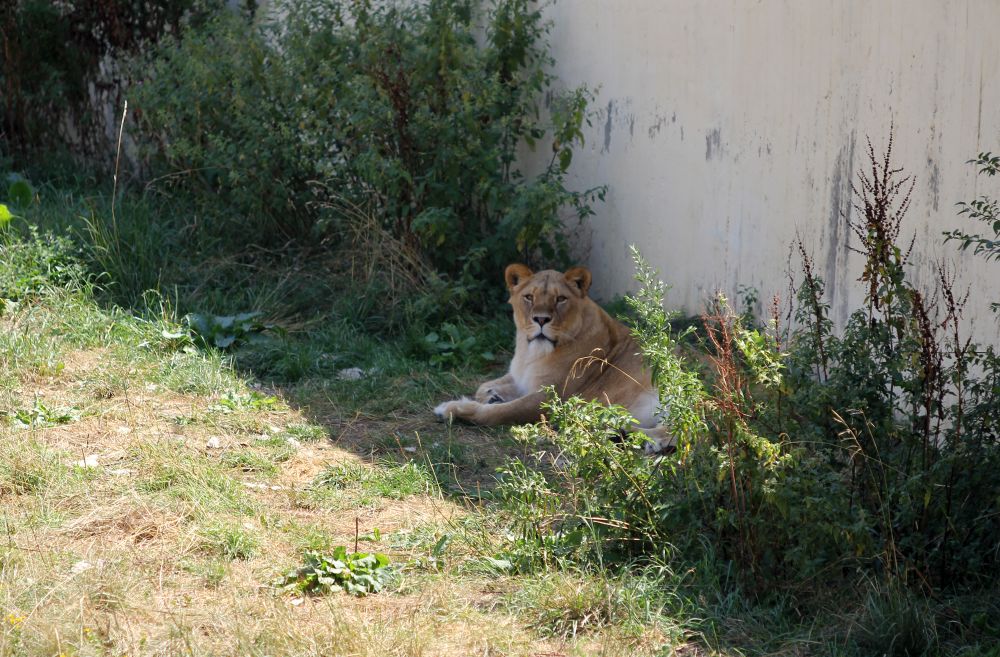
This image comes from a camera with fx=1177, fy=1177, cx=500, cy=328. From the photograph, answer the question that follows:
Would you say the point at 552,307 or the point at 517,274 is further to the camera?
the point at 517,274

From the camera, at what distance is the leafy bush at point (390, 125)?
8477mm

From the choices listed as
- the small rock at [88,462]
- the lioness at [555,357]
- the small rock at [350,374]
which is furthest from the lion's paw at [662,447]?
the small rock at [88,462]

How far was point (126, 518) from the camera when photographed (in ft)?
15.5

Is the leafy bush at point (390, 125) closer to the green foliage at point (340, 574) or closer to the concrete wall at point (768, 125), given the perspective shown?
the concrete wall at point (768, 125)

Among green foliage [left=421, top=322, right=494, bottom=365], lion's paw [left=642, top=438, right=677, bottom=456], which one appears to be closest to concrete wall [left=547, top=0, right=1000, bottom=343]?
lion's paw [left=642, top=438, right=677, bottom=456]

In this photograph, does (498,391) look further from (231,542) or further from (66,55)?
(66,55)

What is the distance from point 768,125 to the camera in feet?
22.5

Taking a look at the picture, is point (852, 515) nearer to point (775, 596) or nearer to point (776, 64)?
point (775, 596)

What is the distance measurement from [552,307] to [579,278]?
264 mm

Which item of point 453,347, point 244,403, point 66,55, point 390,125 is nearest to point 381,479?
point 244,403

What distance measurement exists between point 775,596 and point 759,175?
354cm

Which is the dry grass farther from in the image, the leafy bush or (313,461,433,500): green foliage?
the leafy bush

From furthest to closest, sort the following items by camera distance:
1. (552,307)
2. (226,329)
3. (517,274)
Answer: (226,329), (517,274), (552,307)

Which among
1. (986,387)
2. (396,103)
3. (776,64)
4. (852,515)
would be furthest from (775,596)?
(396,103)
